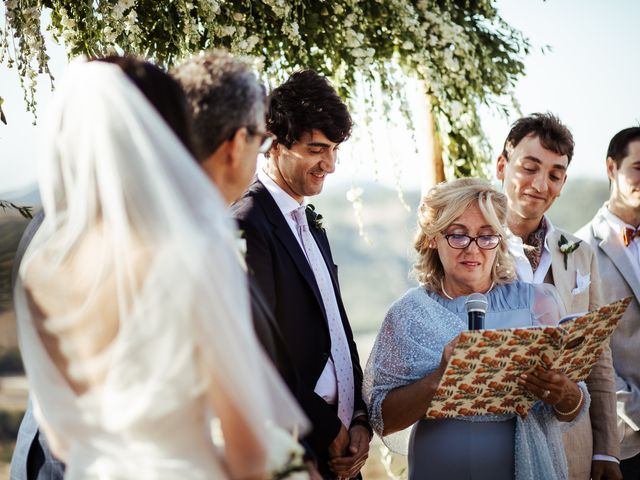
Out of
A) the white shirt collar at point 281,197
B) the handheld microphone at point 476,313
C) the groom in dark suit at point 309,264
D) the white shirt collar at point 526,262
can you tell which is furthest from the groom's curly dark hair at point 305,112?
the white shirt collar at point 526,262

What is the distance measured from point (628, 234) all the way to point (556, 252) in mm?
738

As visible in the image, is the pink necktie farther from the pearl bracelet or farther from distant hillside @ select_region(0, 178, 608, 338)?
distant hillside @ select_region(0, 178, 608, 338)

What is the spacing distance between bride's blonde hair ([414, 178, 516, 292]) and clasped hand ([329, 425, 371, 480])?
2.18 feet

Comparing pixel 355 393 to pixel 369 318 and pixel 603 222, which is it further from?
pixel 369 318

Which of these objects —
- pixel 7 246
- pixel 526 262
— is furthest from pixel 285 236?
pixel 526 262

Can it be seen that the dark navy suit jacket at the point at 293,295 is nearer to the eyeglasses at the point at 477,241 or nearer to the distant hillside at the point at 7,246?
the eyeglasses at the point at 477,241

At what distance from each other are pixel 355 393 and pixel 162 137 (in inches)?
67.9

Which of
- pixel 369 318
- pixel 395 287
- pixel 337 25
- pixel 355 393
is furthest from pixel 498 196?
pixel 369 318

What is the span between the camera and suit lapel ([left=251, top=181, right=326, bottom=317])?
9.71 feet

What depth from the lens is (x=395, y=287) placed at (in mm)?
17188

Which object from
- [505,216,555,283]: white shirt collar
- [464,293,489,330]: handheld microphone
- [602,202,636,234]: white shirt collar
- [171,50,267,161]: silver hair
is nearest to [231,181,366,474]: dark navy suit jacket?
[464,293,489,330]: handheld microphone

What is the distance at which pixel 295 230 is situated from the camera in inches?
124

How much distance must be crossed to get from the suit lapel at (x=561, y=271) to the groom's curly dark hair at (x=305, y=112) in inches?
45.8

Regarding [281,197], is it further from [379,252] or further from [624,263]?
[379,252]
